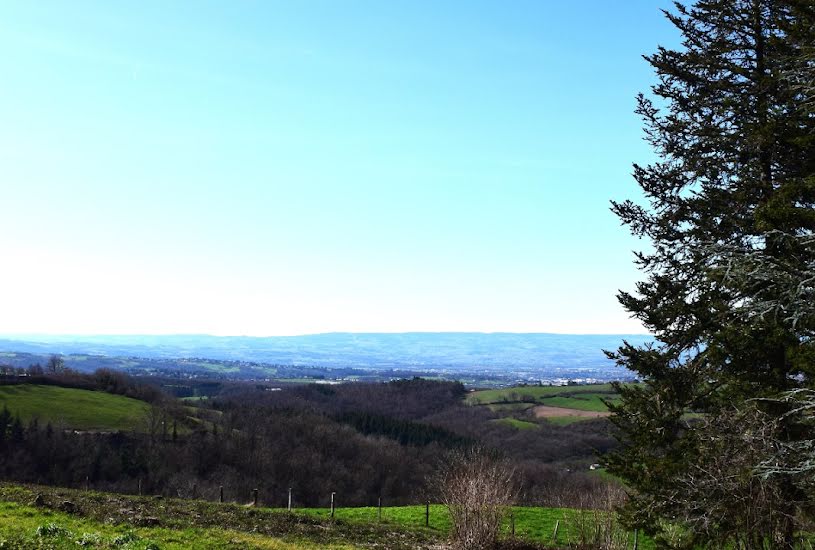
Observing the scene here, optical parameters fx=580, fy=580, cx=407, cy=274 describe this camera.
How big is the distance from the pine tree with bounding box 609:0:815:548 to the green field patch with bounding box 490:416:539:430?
4448 inches

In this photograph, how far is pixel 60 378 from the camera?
12369cm

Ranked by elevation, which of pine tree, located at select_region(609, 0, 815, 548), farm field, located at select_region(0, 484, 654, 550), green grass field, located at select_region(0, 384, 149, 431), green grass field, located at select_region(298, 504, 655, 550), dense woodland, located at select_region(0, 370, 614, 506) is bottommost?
dense woodland, located at select_region(0, 370, 614, 506)

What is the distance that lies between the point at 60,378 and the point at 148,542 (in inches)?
5055

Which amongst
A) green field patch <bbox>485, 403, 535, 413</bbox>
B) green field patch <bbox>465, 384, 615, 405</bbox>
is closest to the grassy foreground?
green field patch <bbox>485, 403, 535, 413</bbox>

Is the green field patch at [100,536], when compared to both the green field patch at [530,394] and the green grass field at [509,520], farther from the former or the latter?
A: the green field patch at [530,394]

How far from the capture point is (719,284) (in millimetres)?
14750

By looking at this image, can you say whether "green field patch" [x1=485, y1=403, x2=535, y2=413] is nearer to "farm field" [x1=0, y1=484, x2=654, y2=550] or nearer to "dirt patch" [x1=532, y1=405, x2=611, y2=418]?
"dirt patch" [x1=532, y1=405, x2=611, y2=418]

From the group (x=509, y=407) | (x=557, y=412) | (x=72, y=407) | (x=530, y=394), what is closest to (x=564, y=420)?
(x=557, y=412)

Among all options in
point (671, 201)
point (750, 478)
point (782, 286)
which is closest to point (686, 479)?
point (750, 478)

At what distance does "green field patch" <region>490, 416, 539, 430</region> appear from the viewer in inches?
4976

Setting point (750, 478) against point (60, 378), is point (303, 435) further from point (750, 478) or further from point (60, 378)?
point (750, 478)

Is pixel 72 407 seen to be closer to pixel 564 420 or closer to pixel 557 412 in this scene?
pixel 564 420

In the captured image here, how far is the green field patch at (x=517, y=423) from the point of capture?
415ft

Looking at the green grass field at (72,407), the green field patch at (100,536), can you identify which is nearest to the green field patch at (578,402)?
the green grass field at (72,407)
